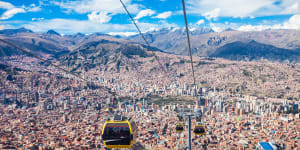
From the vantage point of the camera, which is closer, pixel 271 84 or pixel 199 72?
pixel 271 84

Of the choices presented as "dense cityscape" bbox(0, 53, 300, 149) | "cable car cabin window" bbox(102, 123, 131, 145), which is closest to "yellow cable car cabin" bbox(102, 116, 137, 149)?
"cable car cabin window" bbox(102, 123, 131, 145)

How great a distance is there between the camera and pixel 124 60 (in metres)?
153

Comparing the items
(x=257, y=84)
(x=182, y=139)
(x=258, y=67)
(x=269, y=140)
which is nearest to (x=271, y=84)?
(x=257, y=84)

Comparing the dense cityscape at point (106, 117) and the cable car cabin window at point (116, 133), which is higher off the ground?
the cable car cabin window at point (116, 133)

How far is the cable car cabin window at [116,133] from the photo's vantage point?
837 cm

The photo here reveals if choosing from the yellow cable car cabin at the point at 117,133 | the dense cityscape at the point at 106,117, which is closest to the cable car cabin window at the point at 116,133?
the yellow cable car cabin at the point at 117,133

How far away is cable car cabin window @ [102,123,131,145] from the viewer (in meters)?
8.37

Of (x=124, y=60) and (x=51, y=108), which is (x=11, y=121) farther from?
(x=124, y=60)

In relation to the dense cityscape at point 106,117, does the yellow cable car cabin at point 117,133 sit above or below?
above

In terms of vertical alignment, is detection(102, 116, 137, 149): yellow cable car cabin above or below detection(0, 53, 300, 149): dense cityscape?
above

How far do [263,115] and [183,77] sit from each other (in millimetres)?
81406

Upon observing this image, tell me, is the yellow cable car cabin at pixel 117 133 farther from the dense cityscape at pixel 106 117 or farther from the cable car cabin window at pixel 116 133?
the dense cityscape at pixel 106 117

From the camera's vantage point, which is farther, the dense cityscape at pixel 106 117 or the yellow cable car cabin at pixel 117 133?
the dense cityscape at pixel 106 117

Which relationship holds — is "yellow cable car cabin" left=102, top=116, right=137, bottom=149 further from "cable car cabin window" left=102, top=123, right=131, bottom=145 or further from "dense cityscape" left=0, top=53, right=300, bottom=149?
"dense cityscape" left=0, top=53, right=300, bottom=149
